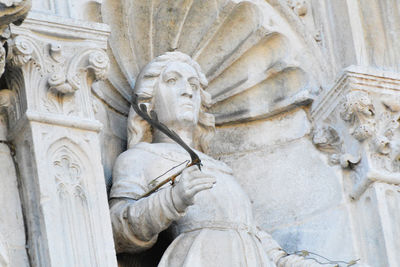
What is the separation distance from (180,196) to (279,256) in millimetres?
1008

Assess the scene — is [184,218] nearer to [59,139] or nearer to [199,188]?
[199,188]

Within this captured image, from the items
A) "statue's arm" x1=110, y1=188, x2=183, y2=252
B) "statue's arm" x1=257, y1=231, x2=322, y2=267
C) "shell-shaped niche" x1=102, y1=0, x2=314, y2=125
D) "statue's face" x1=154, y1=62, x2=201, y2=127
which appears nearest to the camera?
"statue's arm" x1=110, y1=188, x2=183, y2=252

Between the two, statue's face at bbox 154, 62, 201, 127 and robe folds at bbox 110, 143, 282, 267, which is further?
statue's face at bbox 154, 62, 201, 127

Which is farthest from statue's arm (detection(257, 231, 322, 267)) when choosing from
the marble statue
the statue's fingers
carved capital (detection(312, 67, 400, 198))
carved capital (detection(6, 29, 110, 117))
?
carved capital (detection(6, 29, 110, 117))

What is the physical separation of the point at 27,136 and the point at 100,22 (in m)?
1.32

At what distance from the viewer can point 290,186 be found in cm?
893

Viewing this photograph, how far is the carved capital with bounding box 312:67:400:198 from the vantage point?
8523mm

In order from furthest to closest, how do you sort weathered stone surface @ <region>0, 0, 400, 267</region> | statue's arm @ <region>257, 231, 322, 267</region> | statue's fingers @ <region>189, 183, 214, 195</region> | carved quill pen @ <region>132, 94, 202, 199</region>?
statue's arm @ <region>257, 231, 322, 267</region> → weathered stone surface @ <region>0, 0, 400, 267</region> → statue's fingers @ <region>189, 183, 214, 195</region> → carved quill pen @ <region>132, 94, 202, 199</region>

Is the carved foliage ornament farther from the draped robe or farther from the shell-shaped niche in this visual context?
the draped robe

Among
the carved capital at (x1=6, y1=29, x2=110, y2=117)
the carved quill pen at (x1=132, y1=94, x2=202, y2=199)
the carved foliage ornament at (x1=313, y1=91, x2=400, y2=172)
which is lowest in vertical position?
the carved quill pen at (x1=132, y1=94, x2=202, y2=199)

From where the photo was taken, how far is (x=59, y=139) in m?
7.40

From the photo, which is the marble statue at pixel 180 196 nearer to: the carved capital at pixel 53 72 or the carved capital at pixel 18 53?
the carved capital at pixel 53 72

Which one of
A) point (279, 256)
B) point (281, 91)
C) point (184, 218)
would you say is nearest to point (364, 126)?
point (281, 91)

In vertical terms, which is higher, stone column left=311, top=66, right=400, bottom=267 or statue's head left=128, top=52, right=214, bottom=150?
statue's head left=128, top=52, right=214, bottom=150
